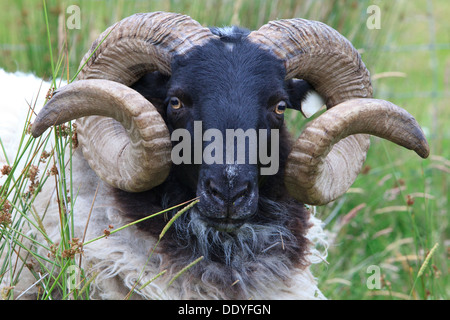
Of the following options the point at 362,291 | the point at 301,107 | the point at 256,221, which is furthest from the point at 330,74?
the point at 362,291

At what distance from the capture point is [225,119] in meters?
3.19

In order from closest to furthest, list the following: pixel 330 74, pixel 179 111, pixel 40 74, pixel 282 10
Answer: pixel 179 111 → pixel 330 74 → pixel 40 74 → pixel 282 10

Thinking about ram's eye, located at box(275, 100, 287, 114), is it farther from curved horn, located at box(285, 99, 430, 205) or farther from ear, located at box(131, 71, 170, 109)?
ear, located at box(131, 71, 170, 109)

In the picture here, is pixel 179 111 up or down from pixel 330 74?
down

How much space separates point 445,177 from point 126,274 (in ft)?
14.8

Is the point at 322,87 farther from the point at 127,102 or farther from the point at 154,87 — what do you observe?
the point at 127,102

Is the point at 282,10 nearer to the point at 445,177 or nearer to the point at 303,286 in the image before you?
the point at 445,177

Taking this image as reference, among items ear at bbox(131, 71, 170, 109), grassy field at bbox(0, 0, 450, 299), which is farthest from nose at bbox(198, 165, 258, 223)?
grassy field at bbox(0, 0, 450, 299)

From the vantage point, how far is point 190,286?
11.4 ft

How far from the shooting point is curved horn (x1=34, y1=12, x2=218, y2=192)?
3125 mm

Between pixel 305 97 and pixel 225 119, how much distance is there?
2.71 feet

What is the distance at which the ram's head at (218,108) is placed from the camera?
3123 millimetres

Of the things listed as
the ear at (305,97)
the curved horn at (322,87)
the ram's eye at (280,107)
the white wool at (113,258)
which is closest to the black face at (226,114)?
the ram's eye at (280,107)

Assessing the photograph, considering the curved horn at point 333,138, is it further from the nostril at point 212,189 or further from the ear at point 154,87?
the ear at point 154,87
